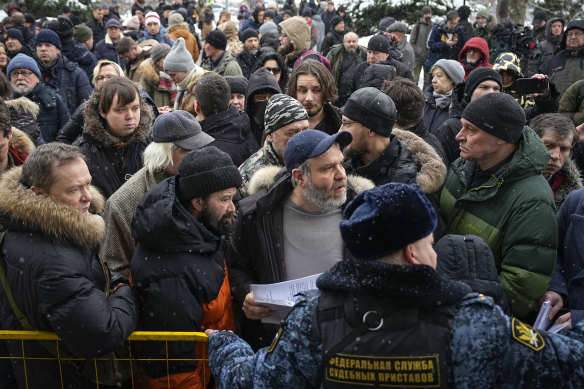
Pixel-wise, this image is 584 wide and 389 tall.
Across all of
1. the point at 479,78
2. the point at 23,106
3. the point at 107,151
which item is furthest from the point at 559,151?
the point at 23,106

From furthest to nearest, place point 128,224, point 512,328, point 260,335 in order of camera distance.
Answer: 1. point 128,224
2. point 260,335
3. point 512,328

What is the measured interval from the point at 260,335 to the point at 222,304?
546mm

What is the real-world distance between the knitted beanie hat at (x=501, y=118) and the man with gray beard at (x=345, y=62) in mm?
6261

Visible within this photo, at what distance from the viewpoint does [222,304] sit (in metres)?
3.04

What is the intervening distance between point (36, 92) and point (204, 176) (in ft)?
14.5

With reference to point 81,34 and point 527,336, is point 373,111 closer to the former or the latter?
point 527,336

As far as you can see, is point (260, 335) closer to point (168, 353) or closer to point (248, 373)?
point (168, 353)

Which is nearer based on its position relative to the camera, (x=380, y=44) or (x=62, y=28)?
(x=380, y=44)

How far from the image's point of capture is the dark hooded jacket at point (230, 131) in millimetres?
4910

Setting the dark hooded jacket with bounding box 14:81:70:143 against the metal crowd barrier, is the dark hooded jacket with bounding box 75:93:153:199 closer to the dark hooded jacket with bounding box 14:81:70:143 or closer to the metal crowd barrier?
the metal crowd barrier

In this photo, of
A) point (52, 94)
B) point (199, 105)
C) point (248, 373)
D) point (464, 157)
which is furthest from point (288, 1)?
point (248, 373)

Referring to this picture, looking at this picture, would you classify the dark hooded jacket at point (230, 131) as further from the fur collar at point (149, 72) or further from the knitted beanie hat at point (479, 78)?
the fur collar at point (149, 72)

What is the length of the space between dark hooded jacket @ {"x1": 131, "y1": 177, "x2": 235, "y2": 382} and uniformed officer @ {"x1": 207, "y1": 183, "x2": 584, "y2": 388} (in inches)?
42.1

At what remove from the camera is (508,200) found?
3297 millimetres
